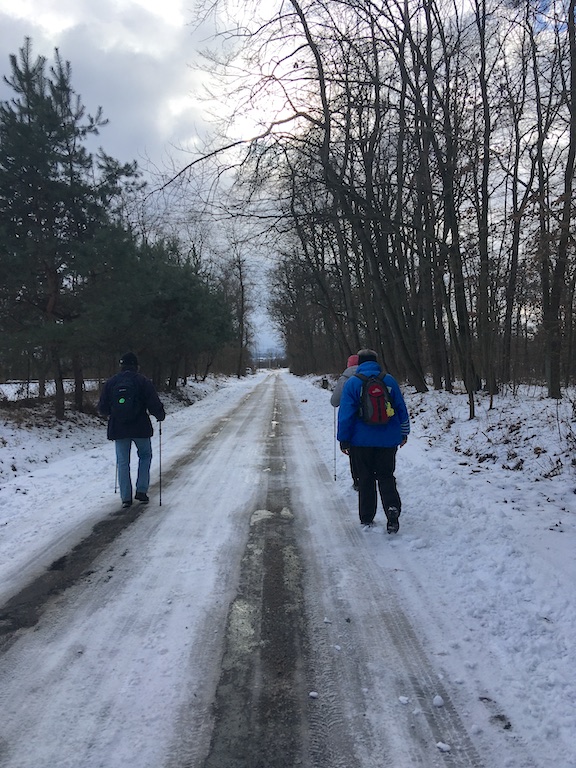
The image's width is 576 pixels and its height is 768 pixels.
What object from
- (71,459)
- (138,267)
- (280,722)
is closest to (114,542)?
(280,722)

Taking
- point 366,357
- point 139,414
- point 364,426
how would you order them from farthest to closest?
point 139,414, point 366,357, point 364,426

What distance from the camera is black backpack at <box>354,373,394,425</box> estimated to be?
514 cm

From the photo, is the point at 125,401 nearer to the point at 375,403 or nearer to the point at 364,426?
the point at 364,426

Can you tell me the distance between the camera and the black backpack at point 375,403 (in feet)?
16.9

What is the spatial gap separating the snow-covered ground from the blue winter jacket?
3.26ft

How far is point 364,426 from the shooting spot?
5.25m

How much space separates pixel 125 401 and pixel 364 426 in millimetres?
3163

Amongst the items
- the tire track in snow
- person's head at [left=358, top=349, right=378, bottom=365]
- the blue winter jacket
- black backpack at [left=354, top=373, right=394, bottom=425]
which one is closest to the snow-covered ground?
the tire track in snow

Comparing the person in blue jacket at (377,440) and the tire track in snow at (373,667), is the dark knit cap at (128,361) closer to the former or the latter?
the person in blue jacket at (377,440)

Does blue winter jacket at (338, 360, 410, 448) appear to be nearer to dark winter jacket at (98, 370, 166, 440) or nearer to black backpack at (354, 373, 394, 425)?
black backpack at (354, 373, 394, 425)

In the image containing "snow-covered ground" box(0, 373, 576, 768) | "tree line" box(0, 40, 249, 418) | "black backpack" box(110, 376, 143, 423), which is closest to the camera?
"snow-covered ground" box(0, 373, 576, 768)

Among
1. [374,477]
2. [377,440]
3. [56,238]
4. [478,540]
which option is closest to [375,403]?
[377,440]

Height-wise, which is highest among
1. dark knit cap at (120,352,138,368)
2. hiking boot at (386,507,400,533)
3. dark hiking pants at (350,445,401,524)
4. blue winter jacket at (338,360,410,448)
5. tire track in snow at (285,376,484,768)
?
dark knit cap at (120,352,138,368)

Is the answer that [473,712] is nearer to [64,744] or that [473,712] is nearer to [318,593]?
[318,593]
